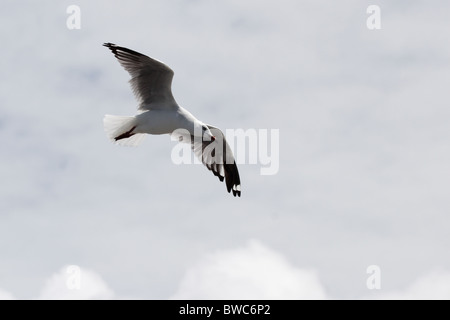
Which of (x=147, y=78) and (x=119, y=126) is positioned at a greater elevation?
(x=147, y=78)

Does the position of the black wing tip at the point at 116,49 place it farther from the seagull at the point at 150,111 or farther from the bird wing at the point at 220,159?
the bird wing at the point at 220,159

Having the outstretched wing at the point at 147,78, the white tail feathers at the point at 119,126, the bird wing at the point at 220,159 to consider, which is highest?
the outstretched wing at the point at 147,78

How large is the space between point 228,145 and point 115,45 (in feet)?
7.84

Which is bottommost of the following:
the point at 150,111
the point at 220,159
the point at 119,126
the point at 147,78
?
the point at 220,159

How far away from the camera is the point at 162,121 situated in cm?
1481

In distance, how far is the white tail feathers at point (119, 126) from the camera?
15.0m

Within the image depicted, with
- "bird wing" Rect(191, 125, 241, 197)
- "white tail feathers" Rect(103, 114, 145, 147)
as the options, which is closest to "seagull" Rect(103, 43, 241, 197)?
"white tail feathers" Rect(103, 114, 145, 147)

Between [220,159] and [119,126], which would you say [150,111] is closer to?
[119,126]

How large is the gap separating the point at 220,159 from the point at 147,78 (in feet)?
6.51

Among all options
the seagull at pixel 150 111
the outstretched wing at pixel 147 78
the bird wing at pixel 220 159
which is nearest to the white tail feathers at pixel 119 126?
the seagull at pixel 150 111

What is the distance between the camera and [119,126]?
1510cm

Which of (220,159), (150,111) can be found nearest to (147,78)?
(150,111)

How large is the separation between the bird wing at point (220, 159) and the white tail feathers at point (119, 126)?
41.3 inches
